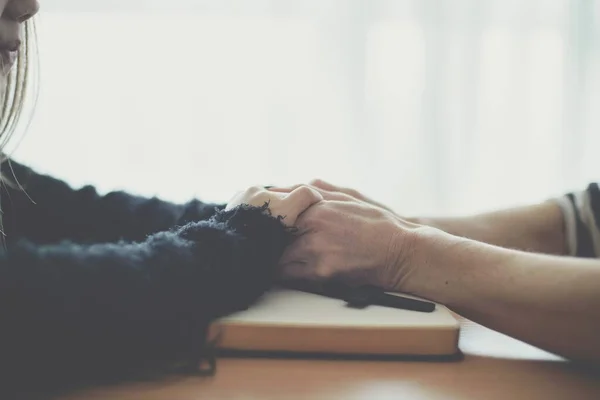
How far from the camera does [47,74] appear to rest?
1089 millimetres

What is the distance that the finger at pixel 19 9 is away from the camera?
2.08 ft

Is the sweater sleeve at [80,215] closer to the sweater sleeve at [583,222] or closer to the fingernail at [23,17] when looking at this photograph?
the fingernail at [23,17]

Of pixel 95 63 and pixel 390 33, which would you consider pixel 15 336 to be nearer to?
pixel 95 63

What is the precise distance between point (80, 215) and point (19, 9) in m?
0.25

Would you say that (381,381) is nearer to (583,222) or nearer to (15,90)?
(583,222)

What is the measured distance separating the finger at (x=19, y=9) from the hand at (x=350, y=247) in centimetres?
38

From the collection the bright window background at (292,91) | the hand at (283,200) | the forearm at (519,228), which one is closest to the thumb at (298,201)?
the hand at (283,200)

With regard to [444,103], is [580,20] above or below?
above

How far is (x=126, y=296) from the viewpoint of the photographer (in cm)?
40

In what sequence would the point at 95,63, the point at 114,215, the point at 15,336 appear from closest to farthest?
the point at 15,336 → the point at 114,215 → the point at 95,63

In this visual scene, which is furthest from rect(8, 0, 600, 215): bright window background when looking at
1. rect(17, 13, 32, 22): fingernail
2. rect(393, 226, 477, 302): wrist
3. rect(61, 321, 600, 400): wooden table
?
rect(61, 321, 600, 400): wooden table

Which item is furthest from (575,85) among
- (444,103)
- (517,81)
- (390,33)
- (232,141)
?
(232,141)

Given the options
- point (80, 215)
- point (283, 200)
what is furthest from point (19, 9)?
point (283, 200)

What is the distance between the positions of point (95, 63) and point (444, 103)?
675 millimetres
